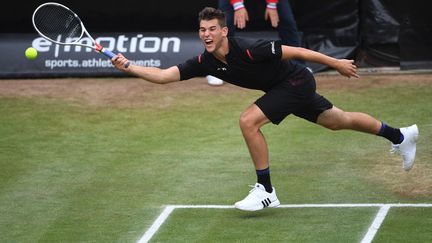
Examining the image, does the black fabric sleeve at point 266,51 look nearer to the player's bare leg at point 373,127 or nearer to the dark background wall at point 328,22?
the player's bare leg at point 373,127

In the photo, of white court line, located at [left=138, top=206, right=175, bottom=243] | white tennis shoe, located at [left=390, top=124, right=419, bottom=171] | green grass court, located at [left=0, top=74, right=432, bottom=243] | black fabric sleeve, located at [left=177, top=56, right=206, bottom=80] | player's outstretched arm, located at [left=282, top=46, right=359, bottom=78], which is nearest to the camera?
white court line, located at [left=138, top=206, right=175, bottom=243]

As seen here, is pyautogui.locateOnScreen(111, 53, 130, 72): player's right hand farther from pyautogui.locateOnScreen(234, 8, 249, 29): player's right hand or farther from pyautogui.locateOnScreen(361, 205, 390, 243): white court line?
pyautogui.locateOnScreen(234, 8, 249, 29): player's right hand

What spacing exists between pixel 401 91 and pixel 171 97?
292 cm

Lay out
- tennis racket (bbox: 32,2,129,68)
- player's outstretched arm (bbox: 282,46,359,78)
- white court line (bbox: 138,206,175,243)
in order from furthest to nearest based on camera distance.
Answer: tennis racket (bbox: 32,2,129,68) < player's outstretched arm (bbox: 282,46,359,78) < white court line (bbox: 138,206,175,243)

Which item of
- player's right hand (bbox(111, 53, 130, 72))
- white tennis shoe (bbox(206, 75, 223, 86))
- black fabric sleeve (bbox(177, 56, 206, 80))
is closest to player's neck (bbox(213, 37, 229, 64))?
black fabric sleeve (bbox(177, 56, 206, 80))

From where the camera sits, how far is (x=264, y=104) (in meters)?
8.33

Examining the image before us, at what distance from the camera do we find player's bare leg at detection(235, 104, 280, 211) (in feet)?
27.0

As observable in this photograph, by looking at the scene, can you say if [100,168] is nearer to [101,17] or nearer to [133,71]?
[133,71]

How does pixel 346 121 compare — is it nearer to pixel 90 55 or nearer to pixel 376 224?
pixel 376 224

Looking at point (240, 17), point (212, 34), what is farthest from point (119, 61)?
point (240, 17)

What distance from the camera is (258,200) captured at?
327 inches

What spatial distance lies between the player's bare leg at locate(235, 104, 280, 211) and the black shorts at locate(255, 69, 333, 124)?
9 cm

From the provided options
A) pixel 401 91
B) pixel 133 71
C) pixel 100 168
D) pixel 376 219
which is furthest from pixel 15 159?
pixel 401 91

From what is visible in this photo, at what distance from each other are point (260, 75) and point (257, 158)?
0.70m
